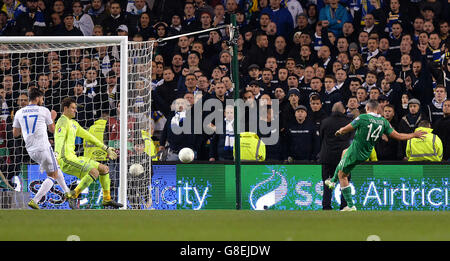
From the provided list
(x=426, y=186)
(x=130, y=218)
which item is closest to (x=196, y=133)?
(x=426, y=186)

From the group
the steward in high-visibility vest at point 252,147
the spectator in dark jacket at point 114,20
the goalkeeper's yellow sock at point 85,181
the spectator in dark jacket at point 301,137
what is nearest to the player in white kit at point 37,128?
the goalkeeper's yellow sock at point 85,181

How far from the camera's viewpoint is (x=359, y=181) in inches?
618

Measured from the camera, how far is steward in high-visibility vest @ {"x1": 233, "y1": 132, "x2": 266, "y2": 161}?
15.9 meters

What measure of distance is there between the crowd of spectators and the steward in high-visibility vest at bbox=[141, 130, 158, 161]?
22cm

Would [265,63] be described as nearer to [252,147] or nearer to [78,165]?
[252,147]

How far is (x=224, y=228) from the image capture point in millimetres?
8172

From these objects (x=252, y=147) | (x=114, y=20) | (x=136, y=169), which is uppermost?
(x=114, y=20)

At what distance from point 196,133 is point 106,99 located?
1.86 meters

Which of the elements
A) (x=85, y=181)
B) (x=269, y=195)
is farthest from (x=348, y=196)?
(x=85, y=181)

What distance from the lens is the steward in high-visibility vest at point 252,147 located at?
15.9 meters

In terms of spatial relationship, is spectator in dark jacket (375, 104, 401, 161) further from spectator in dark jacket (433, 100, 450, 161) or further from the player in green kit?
the player in green kit

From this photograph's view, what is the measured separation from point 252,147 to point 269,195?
34.4 inches
